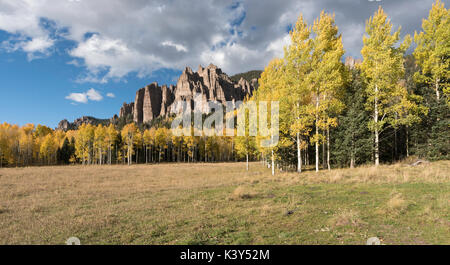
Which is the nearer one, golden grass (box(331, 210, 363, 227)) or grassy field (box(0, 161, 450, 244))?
grassy field (box(0, 161, 450, 244))

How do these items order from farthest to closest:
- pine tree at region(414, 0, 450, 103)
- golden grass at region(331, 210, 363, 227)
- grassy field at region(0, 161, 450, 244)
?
1. pine tree at region(414, 0, 450, 103)
2. golden grass at region(331, 210, 363, 227)
3. grassy field at region(0, 161, 450, 244)

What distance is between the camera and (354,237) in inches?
230

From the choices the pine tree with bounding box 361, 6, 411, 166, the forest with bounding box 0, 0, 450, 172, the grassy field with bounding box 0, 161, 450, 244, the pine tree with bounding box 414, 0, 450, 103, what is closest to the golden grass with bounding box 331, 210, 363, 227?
the grassy field with bounding box 0, 161, 450, 244

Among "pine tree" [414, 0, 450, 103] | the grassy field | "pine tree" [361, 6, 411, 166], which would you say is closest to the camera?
the grassy field

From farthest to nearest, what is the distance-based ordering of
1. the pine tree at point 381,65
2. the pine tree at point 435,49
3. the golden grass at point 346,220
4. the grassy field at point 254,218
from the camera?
1. the pine tree at point 435,49
2. the pine tree at point 381,65
3. the golden grass at point 346,220
4. the grassy field at point 254,218

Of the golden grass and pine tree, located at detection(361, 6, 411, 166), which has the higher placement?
pine tree, located at detection(361, 6, 411, 166)

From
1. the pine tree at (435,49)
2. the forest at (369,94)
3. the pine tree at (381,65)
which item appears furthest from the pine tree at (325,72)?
the pine tree at (435,49)

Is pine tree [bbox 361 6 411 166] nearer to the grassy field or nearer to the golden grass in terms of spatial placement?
the grassy field

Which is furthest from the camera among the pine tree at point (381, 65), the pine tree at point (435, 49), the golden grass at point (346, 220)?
the pine tree at point (435, 49)

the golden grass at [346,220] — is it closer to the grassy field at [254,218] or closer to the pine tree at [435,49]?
the grassy field at [254,218]

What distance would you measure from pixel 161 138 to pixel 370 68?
210 feet

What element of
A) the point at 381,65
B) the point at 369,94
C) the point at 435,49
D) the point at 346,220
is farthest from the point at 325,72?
the point at 346,220

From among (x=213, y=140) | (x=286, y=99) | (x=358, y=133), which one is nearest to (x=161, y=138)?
(x=213, y=140)
